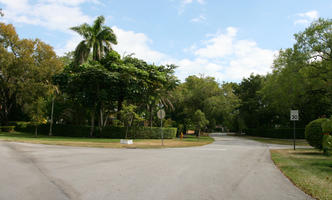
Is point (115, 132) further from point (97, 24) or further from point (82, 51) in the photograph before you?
point (97, 24)

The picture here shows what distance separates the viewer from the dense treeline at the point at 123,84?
28.9m

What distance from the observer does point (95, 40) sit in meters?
32.7

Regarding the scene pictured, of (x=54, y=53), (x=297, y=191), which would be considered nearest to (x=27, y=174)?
(x=297, y=191)

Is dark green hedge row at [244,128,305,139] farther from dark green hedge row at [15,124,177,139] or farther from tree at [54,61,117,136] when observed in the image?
tree at [54,61,117,136]

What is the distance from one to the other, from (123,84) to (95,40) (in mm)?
7765

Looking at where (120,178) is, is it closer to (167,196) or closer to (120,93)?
(167,196)

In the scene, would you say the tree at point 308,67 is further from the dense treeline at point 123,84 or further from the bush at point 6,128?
the bush at point 6,128

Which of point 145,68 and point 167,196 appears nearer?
point 167,196

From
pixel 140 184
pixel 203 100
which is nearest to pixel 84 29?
pixel 203 100

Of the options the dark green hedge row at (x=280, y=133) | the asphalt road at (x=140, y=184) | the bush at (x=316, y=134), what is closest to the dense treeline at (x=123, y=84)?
the dark green hedge row at (x=280, y=133)

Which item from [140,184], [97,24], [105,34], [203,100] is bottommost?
[140,184]

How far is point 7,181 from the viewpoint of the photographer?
6180mm

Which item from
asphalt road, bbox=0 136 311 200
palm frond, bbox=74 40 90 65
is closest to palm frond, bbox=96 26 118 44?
palm frond, bbox=74 40 90 65

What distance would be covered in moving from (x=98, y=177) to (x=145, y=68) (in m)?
25.1
